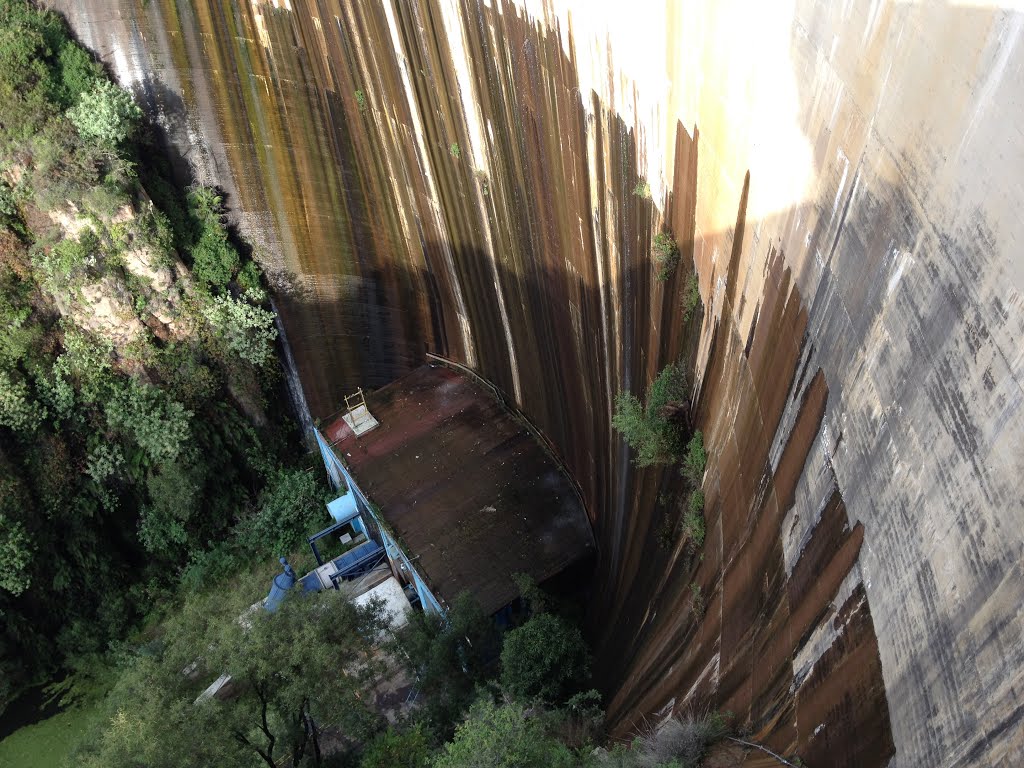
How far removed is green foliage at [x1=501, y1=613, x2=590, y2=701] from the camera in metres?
9.88

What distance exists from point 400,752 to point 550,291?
704 cm

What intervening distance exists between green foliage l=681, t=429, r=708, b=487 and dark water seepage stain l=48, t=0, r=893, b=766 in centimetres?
28

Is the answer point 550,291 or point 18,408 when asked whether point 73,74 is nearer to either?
point 18,408

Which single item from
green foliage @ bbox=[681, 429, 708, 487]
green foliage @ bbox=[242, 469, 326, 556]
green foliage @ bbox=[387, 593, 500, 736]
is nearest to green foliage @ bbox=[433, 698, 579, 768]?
green foliage @ bbox=[387, 593, 500, 736]

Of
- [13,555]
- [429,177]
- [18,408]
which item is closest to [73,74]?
[18,408]

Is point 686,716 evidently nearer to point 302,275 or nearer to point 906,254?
point 906,254

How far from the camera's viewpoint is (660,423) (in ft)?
30.0

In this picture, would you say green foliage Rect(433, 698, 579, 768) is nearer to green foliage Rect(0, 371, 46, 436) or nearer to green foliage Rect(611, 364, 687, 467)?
green foliage Rect(611, 364, 687, 467)

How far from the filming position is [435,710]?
10.2 meters

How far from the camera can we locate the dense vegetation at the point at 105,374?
13.5 metres

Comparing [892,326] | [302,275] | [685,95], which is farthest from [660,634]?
[302,275]

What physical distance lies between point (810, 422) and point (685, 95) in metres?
3.76

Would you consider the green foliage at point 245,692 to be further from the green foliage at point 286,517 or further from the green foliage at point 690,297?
the green foliage at point 690,297

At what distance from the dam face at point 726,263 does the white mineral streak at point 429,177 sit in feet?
0.20
